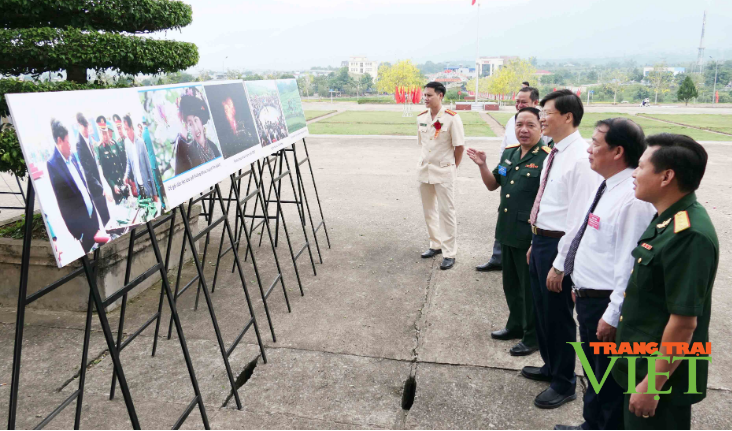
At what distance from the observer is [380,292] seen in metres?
4.84

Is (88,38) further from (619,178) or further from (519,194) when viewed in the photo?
(619,178)

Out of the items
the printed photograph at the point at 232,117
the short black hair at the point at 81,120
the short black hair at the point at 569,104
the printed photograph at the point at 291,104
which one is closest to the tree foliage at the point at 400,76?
the printed photograph at the point at 291,104

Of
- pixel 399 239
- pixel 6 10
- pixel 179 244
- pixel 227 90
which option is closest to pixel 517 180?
pixel 227 90

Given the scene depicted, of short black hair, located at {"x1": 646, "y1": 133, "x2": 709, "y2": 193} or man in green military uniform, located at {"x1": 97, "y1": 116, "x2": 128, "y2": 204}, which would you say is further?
man in green military uniform, located at {"x1": 97, "y1": 116, "x2": 128, "y2": 204}

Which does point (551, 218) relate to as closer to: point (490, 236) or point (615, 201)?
point (615, 201)

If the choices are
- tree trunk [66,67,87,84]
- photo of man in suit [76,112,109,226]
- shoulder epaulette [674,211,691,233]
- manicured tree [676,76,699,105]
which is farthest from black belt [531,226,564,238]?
manicured tree [676,76,699,105]

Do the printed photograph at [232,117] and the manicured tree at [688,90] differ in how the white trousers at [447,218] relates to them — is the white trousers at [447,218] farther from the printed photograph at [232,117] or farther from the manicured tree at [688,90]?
the manicured tree at [688,90]

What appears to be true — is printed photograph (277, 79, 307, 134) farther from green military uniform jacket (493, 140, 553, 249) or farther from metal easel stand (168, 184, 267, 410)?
green military uniform jacket (493, 140, 553, 249)

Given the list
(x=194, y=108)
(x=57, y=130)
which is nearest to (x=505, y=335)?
(x=194, y=108)

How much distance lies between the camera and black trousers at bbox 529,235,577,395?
3.04m

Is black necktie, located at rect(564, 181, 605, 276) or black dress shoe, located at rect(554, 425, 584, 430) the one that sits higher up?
black necktie, located at rect(564, 181, 605, 276)

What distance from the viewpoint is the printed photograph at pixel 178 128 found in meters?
2.80

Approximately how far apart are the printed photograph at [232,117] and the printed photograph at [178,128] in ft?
0.72

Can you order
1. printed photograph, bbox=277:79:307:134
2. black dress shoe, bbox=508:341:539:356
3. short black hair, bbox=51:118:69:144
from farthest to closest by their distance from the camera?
printed photograph, bbox=277:79:307:134, black dress shoe, bbox=508:341:539:356, short black hair, bbox=51:118:69:144
